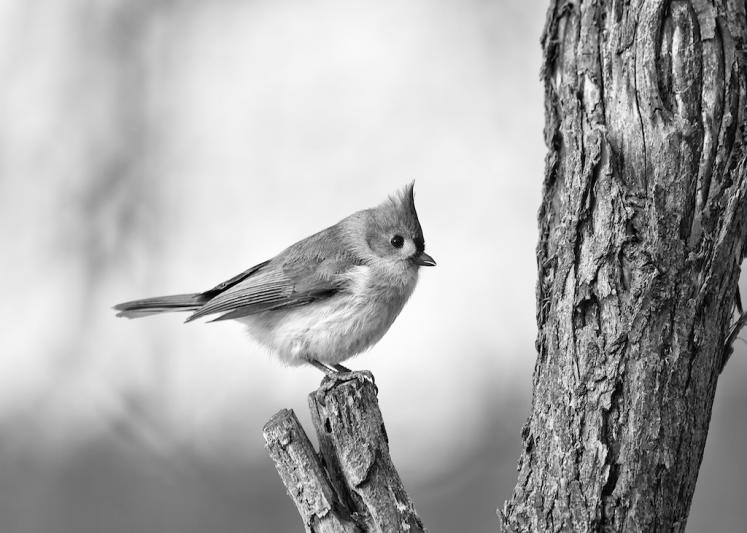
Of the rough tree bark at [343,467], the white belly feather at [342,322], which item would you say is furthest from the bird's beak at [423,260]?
the rough tree bark at [343,467]

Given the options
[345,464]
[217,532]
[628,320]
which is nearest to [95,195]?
[217,532]

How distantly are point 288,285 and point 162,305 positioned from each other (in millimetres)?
756

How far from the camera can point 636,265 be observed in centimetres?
265

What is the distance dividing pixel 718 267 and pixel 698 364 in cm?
32

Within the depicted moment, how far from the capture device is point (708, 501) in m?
4.78

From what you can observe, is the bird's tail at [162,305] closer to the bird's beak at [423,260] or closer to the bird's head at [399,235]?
the bird's head at [399,235]

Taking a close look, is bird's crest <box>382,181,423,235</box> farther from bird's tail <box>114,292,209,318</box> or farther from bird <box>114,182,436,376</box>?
bird's tail <box>114,292,209,318</box>

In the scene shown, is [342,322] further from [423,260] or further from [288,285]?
[423,260]

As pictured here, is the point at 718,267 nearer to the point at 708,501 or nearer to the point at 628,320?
the point at 628,320

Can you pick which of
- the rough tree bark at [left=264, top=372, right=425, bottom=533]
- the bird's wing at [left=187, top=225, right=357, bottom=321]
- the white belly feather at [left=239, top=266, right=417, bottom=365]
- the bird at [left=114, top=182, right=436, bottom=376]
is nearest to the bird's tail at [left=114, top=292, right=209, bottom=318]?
the bird at [left=114, top=182, right=436, bottom=376]

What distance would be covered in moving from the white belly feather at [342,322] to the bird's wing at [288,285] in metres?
0.06

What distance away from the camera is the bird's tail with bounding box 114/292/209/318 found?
4419 millimetres

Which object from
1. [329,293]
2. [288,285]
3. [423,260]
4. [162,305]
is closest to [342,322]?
[329,293]

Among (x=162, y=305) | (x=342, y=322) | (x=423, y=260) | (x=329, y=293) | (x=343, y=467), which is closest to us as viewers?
(x=343, y=467)
